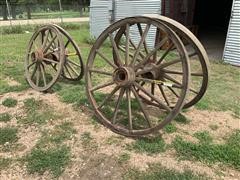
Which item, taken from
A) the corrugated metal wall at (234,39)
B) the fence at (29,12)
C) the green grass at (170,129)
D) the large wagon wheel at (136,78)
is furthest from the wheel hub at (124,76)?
the fence at (29,12)

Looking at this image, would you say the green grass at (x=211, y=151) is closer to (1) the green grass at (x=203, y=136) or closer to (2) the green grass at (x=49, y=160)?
(1) the green grass at (x=203, y=136)

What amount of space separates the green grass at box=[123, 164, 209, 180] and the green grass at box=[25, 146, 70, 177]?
82 cm

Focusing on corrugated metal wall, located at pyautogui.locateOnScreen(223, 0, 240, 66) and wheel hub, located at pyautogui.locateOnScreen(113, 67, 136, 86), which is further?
corrugated metal wall, located at pyautogui.locateOnScreen(223, 0, 240, 66)

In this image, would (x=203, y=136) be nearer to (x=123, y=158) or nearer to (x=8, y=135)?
(x=123, y=158)

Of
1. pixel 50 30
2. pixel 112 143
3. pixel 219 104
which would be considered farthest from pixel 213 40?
pixel 112 143

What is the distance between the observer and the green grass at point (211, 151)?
3733 mm

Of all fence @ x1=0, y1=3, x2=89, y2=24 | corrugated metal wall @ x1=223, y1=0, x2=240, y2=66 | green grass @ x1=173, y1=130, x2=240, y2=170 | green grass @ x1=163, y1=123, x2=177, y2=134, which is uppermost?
corrugated metal wall @ x1=223, y1=0, x2=240, y2=66

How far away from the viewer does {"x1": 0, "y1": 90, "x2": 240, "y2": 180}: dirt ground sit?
11.6 ft

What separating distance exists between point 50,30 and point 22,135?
7.91ft

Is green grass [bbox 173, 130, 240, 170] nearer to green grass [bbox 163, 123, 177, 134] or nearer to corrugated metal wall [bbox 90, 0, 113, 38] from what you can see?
green grass [bbox 163, 123, 177, 134]

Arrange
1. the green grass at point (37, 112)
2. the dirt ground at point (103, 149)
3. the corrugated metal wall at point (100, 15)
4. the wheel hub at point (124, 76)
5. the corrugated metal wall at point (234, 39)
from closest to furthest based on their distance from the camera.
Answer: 1. the dirt ground at point (103, 149)
2. the wheel hub at point (124, 76)
3. the green grass at point (37, 112)
4. the corrugated metal wall at point (234, 39)
5. the corrugated metal wall at point (100, 15)

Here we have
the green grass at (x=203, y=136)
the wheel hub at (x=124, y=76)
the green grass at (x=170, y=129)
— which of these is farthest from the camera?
the green grass at (x=170, y=129)

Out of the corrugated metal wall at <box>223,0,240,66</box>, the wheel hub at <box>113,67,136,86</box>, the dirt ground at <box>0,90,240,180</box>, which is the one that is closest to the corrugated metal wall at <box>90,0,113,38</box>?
the corrugated metal wall at <box>223,0,240,66</box>

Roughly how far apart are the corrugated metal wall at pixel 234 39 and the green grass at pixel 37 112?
604 cm
